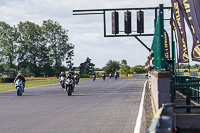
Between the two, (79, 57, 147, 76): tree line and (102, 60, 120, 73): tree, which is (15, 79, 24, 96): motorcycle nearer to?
(79, 57, 147, 76): tree line

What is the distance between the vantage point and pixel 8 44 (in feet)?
306

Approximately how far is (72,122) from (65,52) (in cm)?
8929

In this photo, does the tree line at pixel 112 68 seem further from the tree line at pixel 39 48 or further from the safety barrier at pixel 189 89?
the safety barrier at pixel 189 89

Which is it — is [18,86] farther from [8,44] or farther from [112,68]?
[112,68]

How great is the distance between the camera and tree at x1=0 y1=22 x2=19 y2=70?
91.8 m

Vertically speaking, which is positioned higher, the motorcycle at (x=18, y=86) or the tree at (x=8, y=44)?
the tree at (x=8, y=44)

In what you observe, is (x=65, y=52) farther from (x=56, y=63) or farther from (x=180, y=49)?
(x=180, y=49)

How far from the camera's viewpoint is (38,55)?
3962 inches

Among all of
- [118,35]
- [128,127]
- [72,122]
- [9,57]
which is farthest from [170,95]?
[9,57]

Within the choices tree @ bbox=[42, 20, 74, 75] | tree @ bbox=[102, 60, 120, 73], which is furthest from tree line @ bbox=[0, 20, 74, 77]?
tree @ bbox=[102, 60, 120, 73]

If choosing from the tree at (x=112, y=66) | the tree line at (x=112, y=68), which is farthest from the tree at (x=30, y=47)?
the tree at (x=112, y=66)

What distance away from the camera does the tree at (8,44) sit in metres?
91.8

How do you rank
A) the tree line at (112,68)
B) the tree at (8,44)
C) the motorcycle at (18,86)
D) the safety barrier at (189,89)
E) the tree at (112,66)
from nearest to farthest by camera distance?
1. the safety barrier at (189,89)
2. the motorcycle at (18,86)
3. the tree at (8,44)
4. the tree line at (112,68)
5. the tree at (112,66)

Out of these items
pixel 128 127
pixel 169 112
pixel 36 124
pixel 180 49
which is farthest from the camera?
pixel 180 49
